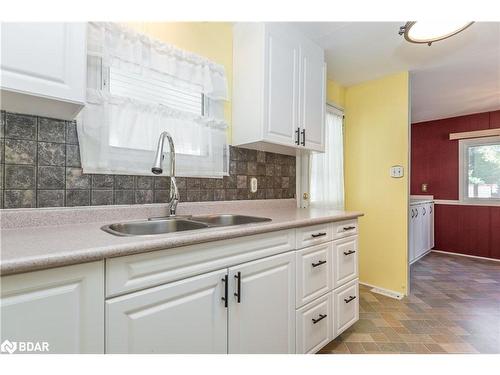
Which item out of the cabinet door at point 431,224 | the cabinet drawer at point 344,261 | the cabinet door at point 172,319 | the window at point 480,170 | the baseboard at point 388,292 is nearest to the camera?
the cabinet door at point 172,319

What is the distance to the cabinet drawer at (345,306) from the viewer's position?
1690mm

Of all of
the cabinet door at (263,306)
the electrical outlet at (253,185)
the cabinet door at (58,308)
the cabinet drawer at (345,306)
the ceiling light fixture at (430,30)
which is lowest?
the cabinet drawer at (345,306)

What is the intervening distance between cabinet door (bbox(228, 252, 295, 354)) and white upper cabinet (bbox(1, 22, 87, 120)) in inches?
38.7

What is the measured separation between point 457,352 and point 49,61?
2.70m

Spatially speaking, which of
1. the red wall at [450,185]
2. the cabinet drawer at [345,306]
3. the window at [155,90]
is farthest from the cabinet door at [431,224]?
the window at [155,90]

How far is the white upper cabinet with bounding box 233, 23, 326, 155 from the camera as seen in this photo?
173cm

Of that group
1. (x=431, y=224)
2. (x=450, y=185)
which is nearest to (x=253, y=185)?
(x=431, y=224)

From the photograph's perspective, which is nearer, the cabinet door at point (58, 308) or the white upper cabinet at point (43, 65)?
the cabinet door at point (58, 308)

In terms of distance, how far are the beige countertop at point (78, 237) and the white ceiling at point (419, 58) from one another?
59.4 inches

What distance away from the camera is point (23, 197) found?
3.63 ft

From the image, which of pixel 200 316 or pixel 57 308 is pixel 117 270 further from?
pixel 200 316

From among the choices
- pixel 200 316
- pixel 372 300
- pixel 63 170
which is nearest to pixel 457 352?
pixel 372 300

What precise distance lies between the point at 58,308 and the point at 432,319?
2582mm

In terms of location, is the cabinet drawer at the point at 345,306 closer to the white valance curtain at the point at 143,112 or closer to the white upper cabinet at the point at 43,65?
the white valance curtain at the point at 143,112
